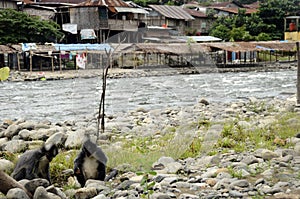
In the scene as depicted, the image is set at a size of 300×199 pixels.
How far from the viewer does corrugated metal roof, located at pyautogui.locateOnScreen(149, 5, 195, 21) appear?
31216mm

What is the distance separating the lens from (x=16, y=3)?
2620cm

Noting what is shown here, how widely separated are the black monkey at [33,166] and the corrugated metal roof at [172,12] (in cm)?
2812

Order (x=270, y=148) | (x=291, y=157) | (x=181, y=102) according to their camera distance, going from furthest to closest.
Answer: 1. (x=181, y=102)
2. (x=270, y=148)
3. (x=291, y=157)

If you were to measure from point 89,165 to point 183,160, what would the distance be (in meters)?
0.99

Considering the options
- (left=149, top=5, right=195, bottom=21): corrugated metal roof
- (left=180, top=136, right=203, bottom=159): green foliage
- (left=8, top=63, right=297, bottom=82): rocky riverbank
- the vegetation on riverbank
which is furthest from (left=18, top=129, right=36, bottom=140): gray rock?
(left=149, top=5, right=195, bottom=21): corrugated metal roof

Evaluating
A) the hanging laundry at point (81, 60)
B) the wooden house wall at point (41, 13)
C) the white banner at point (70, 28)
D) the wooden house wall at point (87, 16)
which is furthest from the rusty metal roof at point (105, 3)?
the hanging laundry at point (81, 60)

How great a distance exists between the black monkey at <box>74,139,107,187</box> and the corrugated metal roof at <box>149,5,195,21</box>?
27.9 meters

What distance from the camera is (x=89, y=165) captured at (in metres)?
3.75

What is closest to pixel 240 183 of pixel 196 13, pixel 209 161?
pixel 209 161

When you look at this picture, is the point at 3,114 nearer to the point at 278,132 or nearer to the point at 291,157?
the point at 278,132

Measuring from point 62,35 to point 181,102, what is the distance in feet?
54.1

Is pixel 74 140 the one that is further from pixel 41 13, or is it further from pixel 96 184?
pixel 41 13

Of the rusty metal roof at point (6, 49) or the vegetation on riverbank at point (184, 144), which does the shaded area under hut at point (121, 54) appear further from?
the vegetation on riverbank at point (184, 144)

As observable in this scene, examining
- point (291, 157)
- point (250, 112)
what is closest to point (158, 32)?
point (250, 112)
